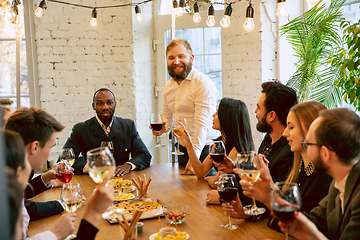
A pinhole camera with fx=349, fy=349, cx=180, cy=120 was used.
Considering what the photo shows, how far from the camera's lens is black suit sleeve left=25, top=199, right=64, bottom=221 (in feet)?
5.96

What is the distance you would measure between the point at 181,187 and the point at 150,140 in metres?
2.61

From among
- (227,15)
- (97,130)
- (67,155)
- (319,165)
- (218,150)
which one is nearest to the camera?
(319,165)

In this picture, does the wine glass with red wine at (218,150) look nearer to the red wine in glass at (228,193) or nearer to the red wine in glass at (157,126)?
the red wine in glass at (228,193)

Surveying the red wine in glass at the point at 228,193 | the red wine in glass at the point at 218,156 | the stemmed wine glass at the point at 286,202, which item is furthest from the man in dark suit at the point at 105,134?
the stemmed wine glass at the point at 286,202

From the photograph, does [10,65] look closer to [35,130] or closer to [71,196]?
[35,130]

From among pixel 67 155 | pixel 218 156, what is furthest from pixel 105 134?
pixel 218 156

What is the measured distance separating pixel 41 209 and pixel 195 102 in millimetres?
1711

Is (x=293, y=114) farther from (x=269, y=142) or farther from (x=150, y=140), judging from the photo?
(x=150, y=140)

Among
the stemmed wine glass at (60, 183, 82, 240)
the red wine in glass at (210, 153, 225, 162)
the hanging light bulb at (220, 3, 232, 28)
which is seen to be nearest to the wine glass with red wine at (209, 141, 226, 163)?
the red wine in glass at (210, 153, 225, 162)

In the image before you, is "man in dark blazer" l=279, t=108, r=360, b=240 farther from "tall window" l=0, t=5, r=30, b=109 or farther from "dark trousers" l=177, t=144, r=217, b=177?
"tall window" l=0, t=5, r=30, b=109

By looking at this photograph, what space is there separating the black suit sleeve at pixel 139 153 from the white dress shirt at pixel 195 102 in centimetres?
42

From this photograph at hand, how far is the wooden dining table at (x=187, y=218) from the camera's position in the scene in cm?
A: 154

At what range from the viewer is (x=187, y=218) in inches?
68.9

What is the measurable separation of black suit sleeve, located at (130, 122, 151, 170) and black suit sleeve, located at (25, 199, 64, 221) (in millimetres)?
971
